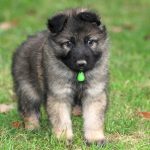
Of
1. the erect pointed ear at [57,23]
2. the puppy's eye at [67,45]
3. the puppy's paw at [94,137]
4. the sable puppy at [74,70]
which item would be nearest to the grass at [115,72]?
the puppy's paw at [94,137]

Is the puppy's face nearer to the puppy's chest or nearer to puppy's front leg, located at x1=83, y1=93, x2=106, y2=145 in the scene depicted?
the puppy's chest

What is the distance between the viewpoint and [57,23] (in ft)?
22.0

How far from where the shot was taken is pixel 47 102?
6824 millimetres

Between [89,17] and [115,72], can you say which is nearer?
[89,17]

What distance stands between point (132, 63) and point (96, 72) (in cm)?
349

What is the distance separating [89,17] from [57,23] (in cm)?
32

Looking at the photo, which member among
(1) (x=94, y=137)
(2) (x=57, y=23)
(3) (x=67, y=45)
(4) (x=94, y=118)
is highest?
(2) (x=57, y=23)

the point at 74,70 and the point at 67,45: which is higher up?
the point at 67,45

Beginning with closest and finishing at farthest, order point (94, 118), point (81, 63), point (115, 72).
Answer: point (81, 63) < point (94, 118) < point (115, 72)

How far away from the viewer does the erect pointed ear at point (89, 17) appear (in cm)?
667

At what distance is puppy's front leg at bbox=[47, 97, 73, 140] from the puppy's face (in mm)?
378

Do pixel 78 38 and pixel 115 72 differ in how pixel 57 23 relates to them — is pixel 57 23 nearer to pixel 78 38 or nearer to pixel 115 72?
pixel 78 38

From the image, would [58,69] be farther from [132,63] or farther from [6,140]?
[132,63]

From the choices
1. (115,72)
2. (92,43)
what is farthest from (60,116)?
(115,72)
